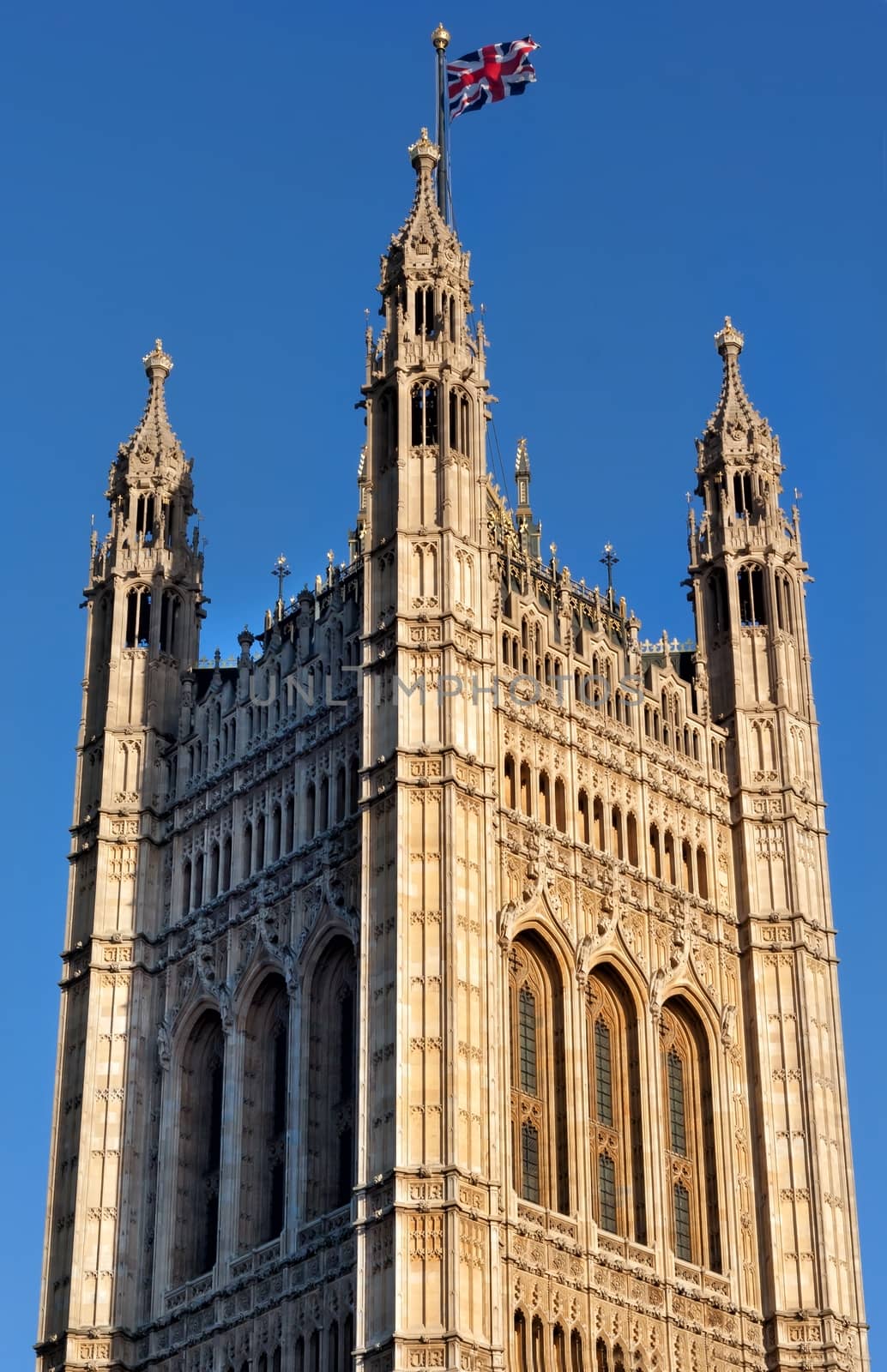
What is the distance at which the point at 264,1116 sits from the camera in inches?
2795

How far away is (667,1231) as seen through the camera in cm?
6950

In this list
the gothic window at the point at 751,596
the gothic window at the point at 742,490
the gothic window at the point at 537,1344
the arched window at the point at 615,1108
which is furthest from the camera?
the gothic window at the point at 742,490

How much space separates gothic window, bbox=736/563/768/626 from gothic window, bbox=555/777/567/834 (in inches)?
331

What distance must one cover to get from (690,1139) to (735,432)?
58.2 feet

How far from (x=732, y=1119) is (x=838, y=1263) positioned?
11.8ft

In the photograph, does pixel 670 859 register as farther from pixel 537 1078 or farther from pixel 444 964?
pixel 444 964

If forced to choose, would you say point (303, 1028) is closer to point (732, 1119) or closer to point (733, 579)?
point (732, 1119)

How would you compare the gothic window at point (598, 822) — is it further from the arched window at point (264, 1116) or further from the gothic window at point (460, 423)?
the gothic window at point (460, 423)

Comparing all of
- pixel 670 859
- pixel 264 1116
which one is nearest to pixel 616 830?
pixel 670 859

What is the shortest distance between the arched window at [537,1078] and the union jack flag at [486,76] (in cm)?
2038

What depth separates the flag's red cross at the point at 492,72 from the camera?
7925 centimetres

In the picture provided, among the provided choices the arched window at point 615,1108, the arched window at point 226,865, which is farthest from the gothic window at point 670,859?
the arched window at point 226,865

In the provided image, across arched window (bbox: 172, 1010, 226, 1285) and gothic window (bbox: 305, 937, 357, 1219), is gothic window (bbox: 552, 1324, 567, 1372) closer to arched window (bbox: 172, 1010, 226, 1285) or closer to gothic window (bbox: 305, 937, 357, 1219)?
gothic window (bbox: 305, 937, 357, 1219)

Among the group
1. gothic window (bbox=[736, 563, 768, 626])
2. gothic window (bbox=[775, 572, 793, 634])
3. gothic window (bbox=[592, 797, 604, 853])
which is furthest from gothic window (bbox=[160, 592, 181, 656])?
gothic window (bbox=[775, 572, 793, 634])
